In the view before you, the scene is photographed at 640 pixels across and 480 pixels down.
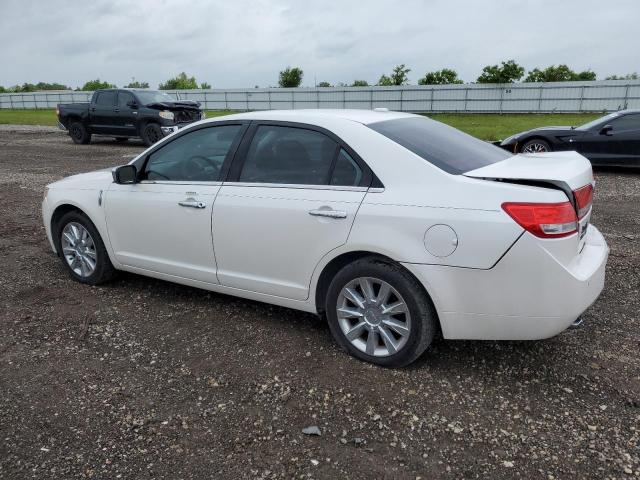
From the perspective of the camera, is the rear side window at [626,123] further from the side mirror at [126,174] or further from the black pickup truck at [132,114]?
the black pickup truck at [132,114]

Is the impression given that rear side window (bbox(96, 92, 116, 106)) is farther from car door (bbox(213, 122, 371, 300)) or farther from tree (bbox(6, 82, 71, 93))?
tree (bbox(6, 82, 71, 93))

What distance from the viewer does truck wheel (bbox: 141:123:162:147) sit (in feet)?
53.7

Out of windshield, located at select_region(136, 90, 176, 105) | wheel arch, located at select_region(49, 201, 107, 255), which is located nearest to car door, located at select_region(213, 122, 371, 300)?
wheel arch, located at select_region(49, 201, 107, 255)

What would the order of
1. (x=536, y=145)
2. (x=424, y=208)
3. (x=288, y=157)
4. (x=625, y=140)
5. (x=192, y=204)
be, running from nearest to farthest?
(x=424, y=208) < (x=288, y=157) < (x=192, y=204) < (x=625, y=140) < (x=536, y=145)

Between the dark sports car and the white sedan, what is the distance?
802cm

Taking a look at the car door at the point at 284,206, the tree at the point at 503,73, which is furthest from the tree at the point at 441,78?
the car door at the point at 284,206

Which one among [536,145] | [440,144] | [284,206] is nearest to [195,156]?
[284,206]

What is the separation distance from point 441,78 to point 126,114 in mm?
34522

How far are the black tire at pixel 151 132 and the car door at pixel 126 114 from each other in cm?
42

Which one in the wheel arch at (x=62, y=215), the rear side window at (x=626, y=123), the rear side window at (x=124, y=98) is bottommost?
the wheel arch at (x=62, y=215)

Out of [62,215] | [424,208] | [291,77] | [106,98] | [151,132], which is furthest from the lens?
[291,77]

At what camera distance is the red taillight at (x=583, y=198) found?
3076 millimetres

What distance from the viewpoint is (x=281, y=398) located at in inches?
124

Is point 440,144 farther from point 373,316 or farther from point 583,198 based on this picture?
point 373,316
